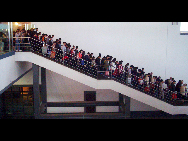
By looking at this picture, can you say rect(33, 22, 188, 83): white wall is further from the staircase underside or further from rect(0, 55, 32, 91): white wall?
rect(0, 55, 32, 91): white wall

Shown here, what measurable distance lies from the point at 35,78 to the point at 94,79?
115 inches

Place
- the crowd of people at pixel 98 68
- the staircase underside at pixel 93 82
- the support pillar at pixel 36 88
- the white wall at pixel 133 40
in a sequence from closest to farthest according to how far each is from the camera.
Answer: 1. the staircase underside at pixel 93 82
2. the crowd of people at pixel 98 68
3. the support pillar at pixel 36 88
4. the white wall at pixel 133 40

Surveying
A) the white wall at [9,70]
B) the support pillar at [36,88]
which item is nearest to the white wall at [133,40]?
the support pillar at [36,88]

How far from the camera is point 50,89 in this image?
1483 cm

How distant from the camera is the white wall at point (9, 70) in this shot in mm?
8383

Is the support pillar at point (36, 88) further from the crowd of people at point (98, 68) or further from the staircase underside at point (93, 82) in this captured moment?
the crowd of people at point (98, 68)

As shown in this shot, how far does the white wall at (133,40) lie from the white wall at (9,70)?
414cm

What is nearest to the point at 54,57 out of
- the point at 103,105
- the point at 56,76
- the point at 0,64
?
the point at 0,64

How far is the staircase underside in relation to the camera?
35.0 feet

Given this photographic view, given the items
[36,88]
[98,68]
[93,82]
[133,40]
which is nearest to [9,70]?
[36,88]

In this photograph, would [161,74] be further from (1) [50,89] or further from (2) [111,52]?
(1) [50,89]

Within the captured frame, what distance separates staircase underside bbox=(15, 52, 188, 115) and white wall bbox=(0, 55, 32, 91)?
1.72 ft

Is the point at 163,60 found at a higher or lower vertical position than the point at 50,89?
higher

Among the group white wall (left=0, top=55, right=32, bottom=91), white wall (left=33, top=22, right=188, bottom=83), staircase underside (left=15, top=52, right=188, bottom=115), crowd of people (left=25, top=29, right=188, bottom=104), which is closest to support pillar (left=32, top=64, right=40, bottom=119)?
staircase underside (left=15, top=52, right=188, bottom=115)
